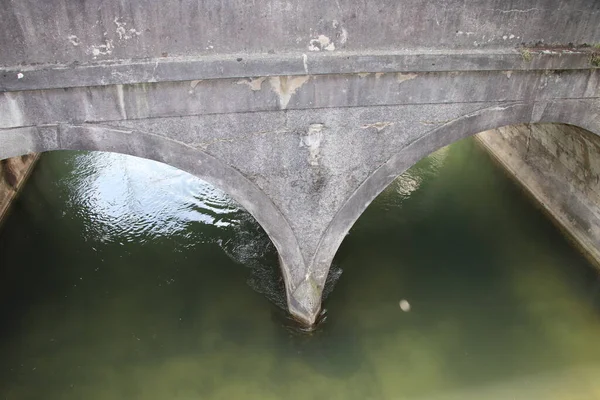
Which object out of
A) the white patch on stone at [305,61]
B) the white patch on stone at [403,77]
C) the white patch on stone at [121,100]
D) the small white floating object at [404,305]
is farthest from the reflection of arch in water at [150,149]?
the small white floating object at [404,305]

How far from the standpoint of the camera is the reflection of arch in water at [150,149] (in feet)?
13.3

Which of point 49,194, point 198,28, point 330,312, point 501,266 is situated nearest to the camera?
point 198,28

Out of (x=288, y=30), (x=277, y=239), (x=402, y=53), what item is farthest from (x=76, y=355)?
(x=402, y=53)

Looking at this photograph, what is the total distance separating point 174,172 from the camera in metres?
8.55

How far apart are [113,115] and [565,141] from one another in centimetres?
636

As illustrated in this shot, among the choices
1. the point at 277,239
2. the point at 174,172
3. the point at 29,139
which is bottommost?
the point at 174,172

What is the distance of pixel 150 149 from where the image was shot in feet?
14.1

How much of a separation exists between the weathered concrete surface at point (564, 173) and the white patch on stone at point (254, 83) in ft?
14.6

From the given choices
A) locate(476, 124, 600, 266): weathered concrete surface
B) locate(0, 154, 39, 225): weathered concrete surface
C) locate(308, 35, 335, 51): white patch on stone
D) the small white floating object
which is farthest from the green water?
locate(308, 35, 335, 51): white patch on stone

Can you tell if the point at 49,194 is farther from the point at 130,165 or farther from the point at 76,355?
the point at 76,355

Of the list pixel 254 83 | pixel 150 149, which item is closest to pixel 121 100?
pixel 150 149

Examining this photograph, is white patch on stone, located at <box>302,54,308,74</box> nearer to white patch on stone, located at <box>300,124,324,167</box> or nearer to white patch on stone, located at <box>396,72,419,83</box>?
white patch on stone, located at <box>300,124,324,167</box>

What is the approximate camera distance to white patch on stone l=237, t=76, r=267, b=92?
4.14m

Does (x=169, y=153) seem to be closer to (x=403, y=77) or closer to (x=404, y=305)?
(x=403, y=77)
